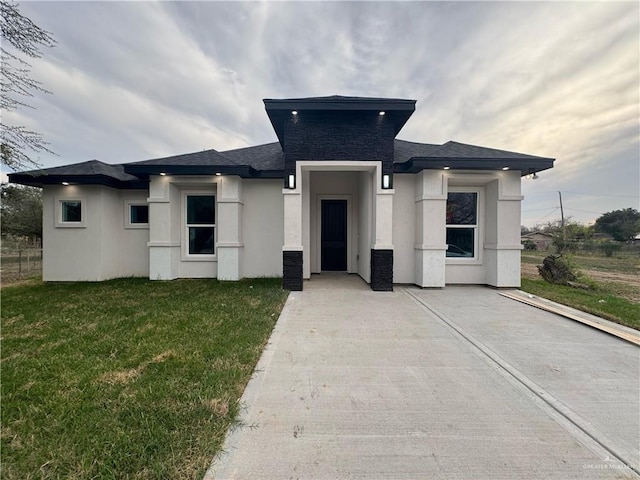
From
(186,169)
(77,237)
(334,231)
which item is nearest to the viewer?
(186,169)

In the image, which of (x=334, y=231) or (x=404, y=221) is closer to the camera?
(x=404, y=221)

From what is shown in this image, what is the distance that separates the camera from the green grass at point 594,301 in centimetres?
489

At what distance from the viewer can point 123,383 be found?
258 cm

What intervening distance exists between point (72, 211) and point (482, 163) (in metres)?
12.2

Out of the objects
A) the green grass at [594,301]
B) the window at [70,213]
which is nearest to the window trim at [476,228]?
the green grass at [594,301]

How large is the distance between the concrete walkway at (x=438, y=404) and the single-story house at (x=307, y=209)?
318cm

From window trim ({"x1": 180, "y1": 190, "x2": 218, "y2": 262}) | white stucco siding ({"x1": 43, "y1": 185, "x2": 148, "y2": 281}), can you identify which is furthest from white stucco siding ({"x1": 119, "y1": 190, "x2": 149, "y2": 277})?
window trim ({"x1": 180, "y1": 190, "x2": 218, "y2": 262})

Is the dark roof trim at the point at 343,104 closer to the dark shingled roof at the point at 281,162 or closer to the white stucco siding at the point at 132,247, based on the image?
the dark shingled roof at the point at 281,162

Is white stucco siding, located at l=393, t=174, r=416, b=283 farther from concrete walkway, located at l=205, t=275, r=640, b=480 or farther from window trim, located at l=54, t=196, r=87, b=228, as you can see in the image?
window trim, located at l=54, t=196, r=87, b=228

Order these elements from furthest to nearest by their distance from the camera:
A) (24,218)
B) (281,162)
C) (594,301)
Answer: (24,218) → (281,162) → (594,301)

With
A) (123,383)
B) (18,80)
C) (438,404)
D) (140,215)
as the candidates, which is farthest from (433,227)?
(18,80)

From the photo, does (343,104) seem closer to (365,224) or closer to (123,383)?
(365,224)

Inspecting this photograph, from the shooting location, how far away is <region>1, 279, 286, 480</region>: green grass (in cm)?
170

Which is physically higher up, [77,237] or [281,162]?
[281,162]
